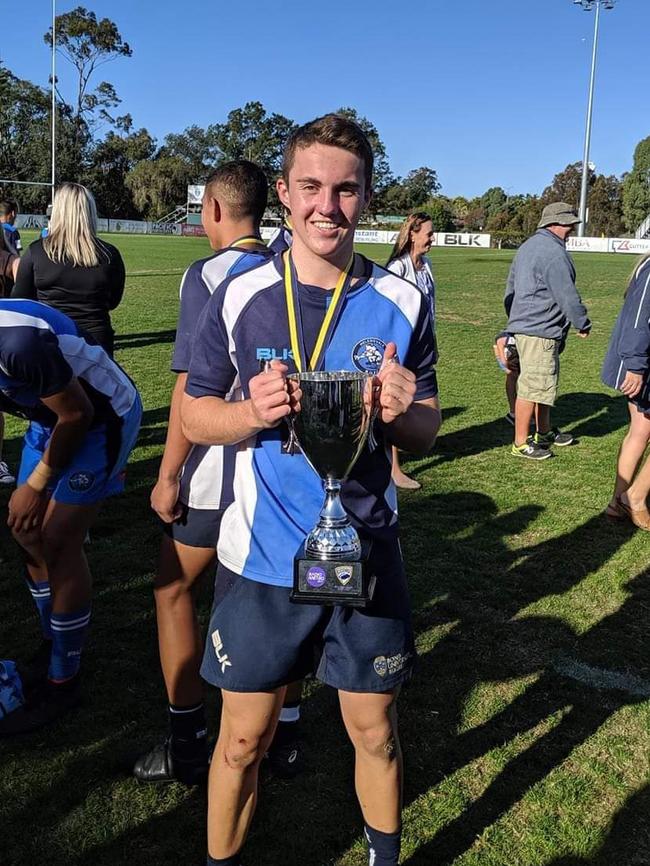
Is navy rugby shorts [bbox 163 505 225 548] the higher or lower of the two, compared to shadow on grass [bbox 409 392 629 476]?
higher

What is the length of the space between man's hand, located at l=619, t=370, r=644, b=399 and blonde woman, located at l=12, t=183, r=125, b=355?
3512 mm

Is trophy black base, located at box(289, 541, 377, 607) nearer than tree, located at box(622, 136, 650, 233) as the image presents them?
Yes

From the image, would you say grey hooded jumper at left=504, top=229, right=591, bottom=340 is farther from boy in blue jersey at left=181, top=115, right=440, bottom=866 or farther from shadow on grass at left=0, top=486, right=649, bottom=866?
boy in blue jersey at left=181, top=115, right=440, bottom=866

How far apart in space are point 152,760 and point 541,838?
143 cm

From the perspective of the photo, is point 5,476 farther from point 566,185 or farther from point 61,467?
point 566,185

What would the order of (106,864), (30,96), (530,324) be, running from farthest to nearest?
(30,96), (530,324), (106,864)

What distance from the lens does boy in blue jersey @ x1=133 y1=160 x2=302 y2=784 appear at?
256 centimetres

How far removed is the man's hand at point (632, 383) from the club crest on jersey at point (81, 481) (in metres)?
3.66

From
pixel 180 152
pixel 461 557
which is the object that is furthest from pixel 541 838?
pixel 180 152

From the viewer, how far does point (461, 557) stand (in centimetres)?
495

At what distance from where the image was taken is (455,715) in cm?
336

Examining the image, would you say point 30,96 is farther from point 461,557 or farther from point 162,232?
point 461,557

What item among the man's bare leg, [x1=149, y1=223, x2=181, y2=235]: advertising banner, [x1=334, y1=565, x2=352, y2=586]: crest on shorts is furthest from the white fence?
[x1=334, y1=565, x2=352, y2=586]: crest on shorts

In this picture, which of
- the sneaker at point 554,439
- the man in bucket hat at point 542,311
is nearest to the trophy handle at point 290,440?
the man in bucket hat at point 542,311
